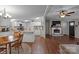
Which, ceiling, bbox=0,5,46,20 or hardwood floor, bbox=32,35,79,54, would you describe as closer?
ceiling, bbox=0,5,46,20

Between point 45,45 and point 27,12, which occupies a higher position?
point 27,12

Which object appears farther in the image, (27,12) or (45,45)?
(45,45)

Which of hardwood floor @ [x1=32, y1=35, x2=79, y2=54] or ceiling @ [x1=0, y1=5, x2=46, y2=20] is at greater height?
ceiling @ [x1=0, y1=5, x2=46, y2=20]

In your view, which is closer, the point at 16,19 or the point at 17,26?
the point at 16,19

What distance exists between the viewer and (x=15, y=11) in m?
1.64

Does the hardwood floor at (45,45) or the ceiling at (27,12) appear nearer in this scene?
the ceiling at (27,12)

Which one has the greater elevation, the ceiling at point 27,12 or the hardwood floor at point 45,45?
the ceiling at point 27,12

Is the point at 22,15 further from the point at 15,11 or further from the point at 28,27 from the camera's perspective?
the point at 28,27
